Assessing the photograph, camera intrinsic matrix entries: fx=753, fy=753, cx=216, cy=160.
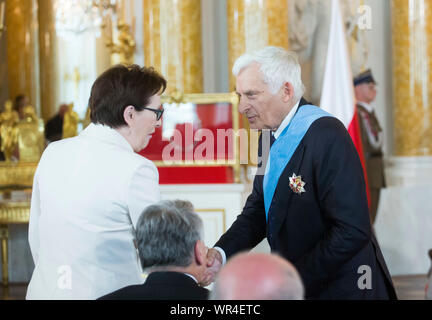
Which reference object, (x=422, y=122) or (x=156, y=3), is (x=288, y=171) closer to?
(x=156, y=3)

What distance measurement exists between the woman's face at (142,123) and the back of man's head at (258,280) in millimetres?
1126

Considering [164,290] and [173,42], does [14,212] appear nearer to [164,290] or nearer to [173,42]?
[173,42]

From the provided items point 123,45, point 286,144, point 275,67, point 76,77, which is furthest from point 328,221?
point 76,77

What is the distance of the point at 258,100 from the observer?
2.65 m

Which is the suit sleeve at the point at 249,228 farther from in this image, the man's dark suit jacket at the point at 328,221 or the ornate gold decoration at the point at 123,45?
the ornate gold decoration at the point at 123,45

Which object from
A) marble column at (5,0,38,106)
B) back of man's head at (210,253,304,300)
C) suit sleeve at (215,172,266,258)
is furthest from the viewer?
marble column at (5,0,38,106)

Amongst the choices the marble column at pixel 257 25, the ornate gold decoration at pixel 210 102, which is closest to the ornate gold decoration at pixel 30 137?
the ornate gold decoration at pixel 210 102

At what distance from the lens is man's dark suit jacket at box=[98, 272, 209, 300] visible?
2.09m

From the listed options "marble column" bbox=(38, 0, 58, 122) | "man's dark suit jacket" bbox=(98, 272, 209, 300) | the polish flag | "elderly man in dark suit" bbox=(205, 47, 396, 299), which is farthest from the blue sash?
"marble column" bbox=(38, 0, 58, 122)

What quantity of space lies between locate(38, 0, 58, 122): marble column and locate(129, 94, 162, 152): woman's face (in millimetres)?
6973

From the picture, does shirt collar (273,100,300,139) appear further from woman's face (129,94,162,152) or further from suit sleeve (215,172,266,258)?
woman's face (129,94,162,152)

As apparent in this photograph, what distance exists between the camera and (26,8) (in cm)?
938

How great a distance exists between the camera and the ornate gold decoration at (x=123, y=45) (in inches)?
296
